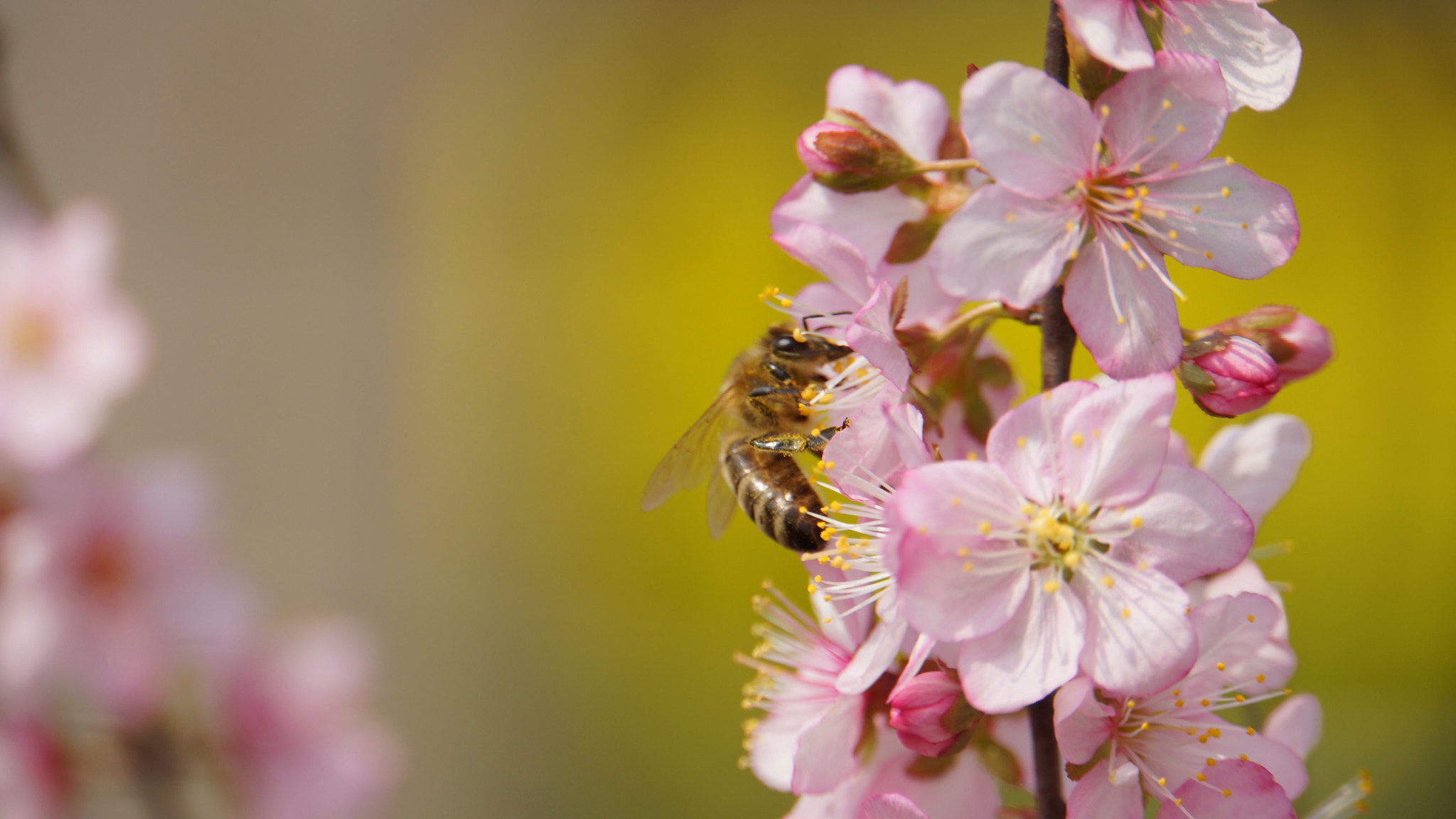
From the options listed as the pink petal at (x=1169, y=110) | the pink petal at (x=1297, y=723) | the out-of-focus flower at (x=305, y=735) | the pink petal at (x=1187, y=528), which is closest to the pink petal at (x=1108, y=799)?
the pink petal at (x=1187, y=528)

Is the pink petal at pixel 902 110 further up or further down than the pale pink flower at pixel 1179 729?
further up

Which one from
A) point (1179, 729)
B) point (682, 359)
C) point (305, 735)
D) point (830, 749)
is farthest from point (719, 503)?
point (682, 359)

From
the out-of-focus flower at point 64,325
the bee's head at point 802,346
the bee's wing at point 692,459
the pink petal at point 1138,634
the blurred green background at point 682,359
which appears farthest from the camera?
the blurred green background at point 682,359

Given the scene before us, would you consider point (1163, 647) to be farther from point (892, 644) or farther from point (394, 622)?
point (394, 622)

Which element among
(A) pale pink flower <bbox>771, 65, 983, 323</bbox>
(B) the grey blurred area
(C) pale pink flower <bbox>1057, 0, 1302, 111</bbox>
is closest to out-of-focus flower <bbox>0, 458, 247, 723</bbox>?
(A) pale pink flower <bbox>771, 65, 983, 323</bbox>

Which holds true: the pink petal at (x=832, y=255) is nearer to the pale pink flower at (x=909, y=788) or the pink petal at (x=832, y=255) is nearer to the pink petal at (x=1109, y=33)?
the pink petal at (x=1109, y=33)

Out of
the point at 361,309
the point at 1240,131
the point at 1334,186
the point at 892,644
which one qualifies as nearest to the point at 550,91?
the point at 361,309

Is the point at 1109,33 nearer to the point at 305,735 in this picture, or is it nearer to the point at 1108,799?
the point at 1108,799

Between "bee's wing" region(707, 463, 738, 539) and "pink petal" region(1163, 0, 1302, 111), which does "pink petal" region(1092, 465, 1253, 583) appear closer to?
"pink petal" region(1163, 0, 1302, 111)
